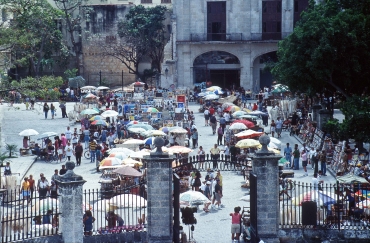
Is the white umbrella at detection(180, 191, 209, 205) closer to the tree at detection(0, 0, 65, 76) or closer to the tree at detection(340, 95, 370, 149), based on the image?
the tree at detection(340, 95, 370, 149)

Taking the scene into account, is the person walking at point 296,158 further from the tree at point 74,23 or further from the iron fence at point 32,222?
the tree at point 74,23

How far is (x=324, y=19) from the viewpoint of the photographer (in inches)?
1524

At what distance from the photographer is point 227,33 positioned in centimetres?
6625

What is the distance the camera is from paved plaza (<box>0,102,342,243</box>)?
1065 inches

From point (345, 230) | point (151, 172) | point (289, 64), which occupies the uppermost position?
point (289, 64)

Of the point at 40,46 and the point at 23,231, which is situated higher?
the point at 40,46

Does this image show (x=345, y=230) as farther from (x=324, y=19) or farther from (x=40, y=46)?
(x=40, y=46)

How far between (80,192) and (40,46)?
153 feet

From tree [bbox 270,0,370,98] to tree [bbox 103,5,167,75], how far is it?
31.9m

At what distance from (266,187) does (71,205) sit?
5.33 meters

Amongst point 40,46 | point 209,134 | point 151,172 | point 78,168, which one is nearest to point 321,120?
point 209,134

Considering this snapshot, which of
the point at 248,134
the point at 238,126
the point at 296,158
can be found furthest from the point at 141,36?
the point at 296,158

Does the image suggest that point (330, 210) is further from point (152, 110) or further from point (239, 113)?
point (152, 110)

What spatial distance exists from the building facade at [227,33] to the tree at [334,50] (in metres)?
25.2
